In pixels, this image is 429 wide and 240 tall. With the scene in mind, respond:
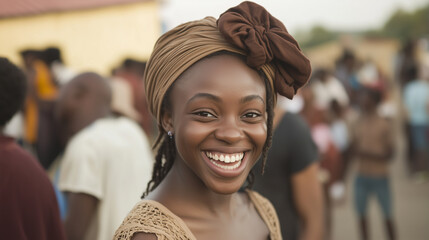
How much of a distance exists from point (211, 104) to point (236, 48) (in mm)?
219

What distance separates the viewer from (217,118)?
166 centimetres

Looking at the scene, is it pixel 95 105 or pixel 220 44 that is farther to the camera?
pixel 95 105

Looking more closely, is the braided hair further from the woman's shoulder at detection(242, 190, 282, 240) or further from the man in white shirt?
the man in white shirt

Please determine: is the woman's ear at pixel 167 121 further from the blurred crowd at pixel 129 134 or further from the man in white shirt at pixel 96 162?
the man in white shirt at pixel 96 162

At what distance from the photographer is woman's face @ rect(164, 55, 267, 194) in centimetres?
165

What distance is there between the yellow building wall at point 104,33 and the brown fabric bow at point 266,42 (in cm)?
750

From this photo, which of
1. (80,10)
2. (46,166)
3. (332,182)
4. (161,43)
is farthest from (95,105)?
(80,10)

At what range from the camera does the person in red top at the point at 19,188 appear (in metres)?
2.09

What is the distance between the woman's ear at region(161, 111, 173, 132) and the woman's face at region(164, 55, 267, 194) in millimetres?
78

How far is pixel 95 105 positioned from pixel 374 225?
4890 mm

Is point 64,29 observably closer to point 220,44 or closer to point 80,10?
point 80,10

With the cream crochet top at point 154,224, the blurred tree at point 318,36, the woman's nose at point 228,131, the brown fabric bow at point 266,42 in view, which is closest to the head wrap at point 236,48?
the brown fabric bow at point 266,42

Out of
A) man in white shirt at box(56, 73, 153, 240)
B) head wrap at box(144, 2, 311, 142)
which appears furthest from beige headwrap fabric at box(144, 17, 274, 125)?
man in white shirt at box(56, 73, 153, 240)

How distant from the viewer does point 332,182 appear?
572 cm
